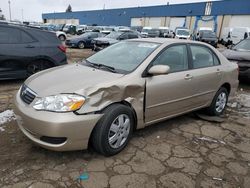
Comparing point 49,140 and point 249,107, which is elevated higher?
point 49,140

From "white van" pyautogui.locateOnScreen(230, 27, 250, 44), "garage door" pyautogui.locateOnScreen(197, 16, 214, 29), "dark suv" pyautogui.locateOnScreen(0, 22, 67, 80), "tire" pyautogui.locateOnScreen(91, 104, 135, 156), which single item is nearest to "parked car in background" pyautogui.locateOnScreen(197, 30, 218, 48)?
"white van" pyautogui.locateOnScreen(230, 27, 250, 44)

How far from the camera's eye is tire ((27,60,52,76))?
266 inches

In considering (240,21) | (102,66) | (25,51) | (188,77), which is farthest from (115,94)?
(240,21)

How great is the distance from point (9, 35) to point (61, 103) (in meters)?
4.43

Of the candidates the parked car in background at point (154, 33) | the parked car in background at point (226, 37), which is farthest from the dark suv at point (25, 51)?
the parked car in background at point (226, 37)

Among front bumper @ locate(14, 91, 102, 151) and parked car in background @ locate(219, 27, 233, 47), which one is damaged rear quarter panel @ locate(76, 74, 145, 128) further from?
parked car in background @ locate(219, 27, 233, 47)

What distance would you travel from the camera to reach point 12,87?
6.50m

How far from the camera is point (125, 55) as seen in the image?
4082 millimetres

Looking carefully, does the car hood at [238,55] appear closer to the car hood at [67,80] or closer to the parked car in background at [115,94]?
the parked car in background at [115,94]

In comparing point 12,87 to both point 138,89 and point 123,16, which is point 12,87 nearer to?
point 138,89

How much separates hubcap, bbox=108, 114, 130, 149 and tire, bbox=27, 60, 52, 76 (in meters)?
4.29

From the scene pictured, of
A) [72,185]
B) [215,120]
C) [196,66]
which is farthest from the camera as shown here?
[215,120]

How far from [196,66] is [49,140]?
284cm

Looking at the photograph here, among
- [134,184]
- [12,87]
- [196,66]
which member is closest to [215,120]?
[196,66]
